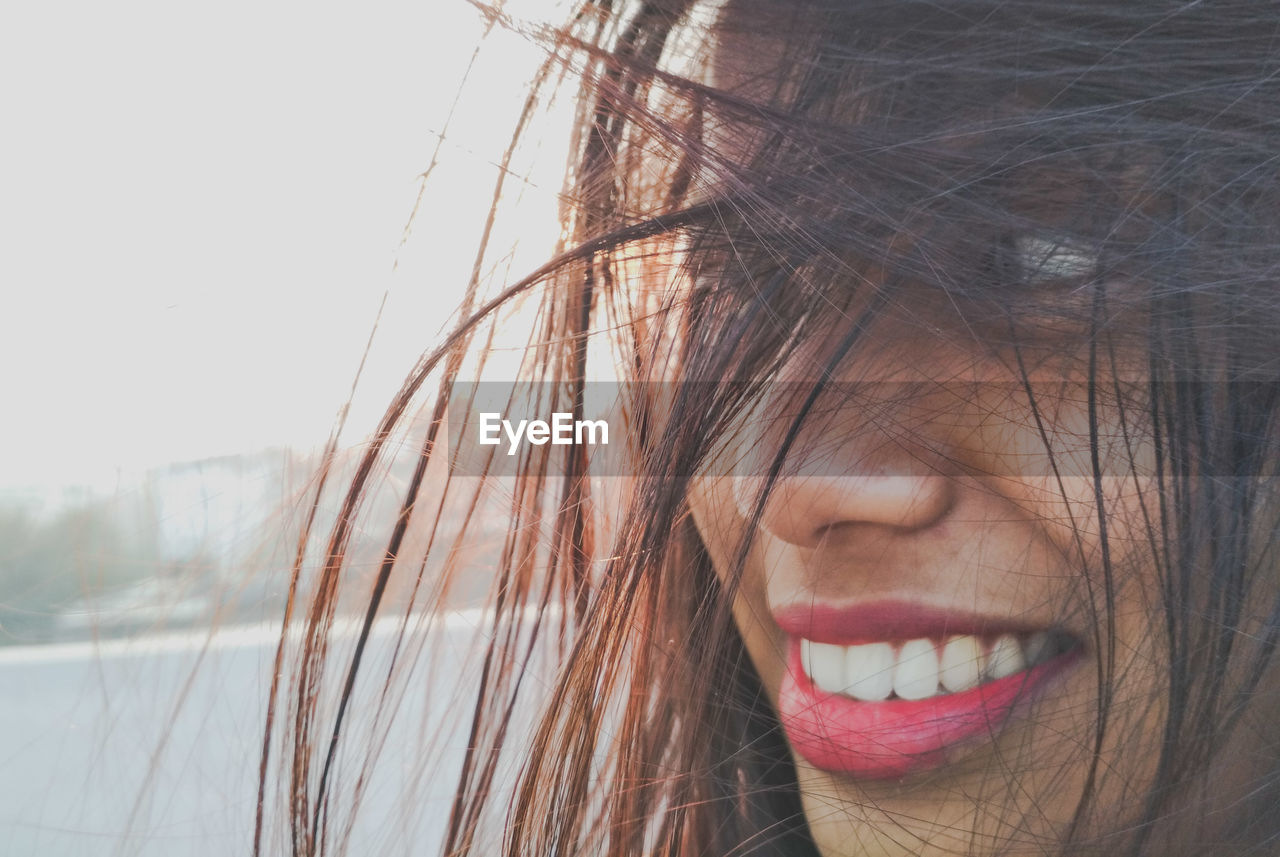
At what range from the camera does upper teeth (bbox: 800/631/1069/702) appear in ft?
1.74

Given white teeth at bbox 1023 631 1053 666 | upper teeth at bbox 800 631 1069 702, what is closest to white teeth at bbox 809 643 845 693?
upper teeth at bbox 800 631 1069 702

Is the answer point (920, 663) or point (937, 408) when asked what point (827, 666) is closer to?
point (920, 663)

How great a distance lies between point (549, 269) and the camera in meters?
0.57

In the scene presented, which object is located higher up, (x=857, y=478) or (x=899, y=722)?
(x=857, y=478)

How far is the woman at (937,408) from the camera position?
0.48m

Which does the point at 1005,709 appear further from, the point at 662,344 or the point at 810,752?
the point at 662,344

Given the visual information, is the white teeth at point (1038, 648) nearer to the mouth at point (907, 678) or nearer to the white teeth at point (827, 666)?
the mouth at point (907, 678)

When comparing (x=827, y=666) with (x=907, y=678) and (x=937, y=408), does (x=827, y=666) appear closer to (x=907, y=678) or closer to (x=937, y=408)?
(x=907, y=678)

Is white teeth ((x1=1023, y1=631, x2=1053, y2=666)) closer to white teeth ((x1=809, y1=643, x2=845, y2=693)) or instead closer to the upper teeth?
the upper teeth

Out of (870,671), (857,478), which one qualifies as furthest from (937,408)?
(870,671)

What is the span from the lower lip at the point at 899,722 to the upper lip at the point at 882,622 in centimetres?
2

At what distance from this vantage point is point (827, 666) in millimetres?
574

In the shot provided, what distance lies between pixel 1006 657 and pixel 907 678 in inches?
2.3

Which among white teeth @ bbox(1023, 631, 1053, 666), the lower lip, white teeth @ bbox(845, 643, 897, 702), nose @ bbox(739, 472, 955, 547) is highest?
nose @ bbox(739, 472, 955, 547)
